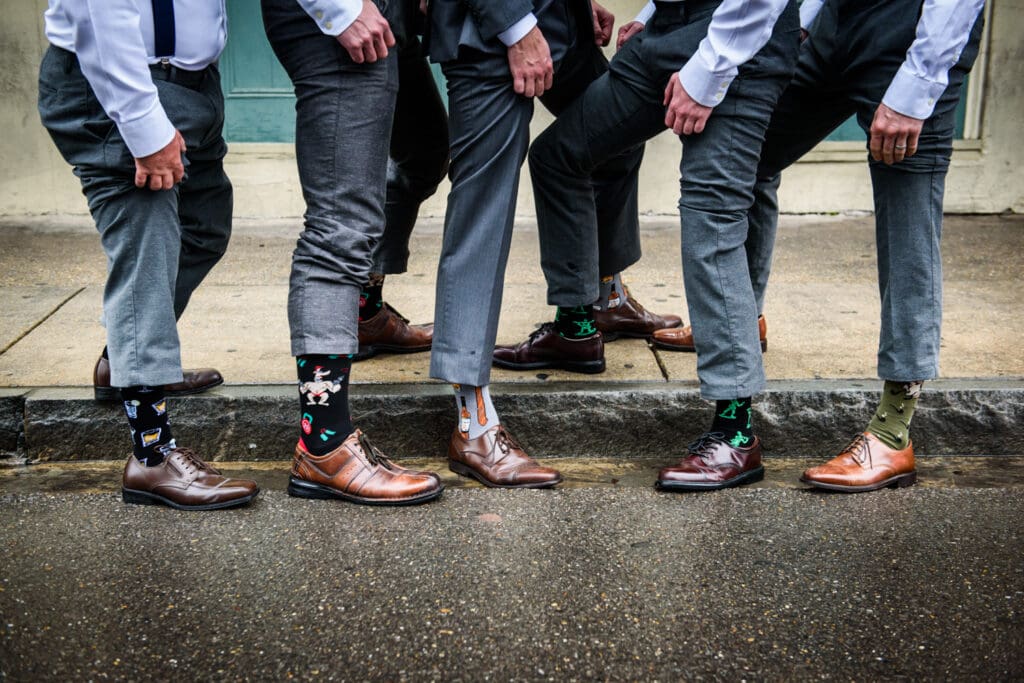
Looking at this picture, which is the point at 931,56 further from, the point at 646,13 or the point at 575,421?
the point at 575,421

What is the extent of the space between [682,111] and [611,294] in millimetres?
1233

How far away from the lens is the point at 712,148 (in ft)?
9.46

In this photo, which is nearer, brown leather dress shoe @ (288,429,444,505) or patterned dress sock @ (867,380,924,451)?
brown leather dress shoe @ (288,429,444,505)

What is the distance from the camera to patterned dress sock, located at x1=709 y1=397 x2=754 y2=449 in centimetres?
303

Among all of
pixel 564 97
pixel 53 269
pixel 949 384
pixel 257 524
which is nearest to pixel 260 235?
pixel 53 269

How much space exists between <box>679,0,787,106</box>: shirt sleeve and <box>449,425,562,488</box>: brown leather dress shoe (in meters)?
1.10

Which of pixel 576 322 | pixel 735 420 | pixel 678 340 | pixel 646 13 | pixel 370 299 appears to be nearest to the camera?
pixel 735 420

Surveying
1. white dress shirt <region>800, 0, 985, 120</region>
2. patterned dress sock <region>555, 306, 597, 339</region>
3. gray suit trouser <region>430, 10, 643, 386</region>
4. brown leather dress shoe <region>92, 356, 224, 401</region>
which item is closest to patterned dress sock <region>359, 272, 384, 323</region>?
brown leather dress shoe <region>92, 356, 224, 401</region>

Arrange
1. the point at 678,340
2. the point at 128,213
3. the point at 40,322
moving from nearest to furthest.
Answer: the point at 128,213
the point at 678,340
the point at 40,322

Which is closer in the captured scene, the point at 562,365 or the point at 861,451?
the point at 861,451

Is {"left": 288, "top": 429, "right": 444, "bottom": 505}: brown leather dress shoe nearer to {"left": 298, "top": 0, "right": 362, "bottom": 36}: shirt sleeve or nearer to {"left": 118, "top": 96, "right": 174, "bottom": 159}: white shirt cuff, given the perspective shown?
{"left": 118, "top": 96, "right": 174, "bottom": 159}: white shirt cuff

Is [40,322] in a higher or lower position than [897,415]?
lower

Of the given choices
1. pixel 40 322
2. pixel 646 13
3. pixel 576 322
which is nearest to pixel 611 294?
pixel 576 322

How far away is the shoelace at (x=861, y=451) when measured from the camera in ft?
9.89
